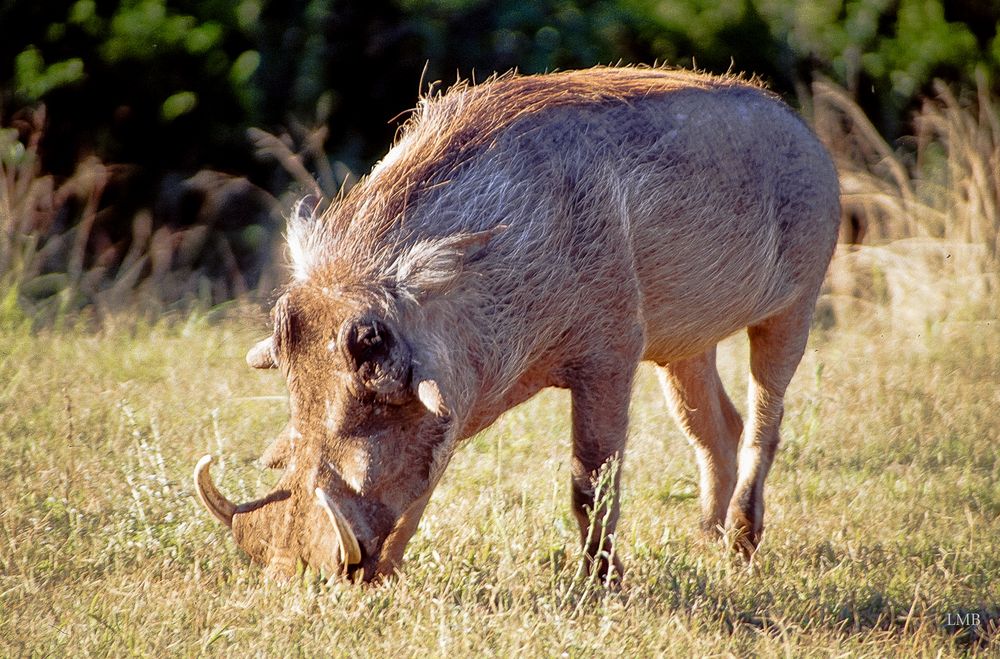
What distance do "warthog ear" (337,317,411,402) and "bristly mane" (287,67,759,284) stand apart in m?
0.20

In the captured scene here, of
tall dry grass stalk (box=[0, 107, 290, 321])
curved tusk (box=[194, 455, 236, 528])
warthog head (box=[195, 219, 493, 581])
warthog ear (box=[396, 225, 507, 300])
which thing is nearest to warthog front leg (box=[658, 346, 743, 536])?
warthog ear (box=[396, 225, 507, 300])

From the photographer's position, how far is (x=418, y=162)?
3.60 m

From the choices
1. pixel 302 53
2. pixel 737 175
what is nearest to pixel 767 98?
pixel 737 175

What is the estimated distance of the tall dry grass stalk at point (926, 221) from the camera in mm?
7586

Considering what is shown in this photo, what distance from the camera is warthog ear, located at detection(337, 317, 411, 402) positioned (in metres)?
3.10

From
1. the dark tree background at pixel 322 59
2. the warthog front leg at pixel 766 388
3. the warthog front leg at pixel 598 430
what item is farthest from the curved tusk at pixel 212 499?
the dark tree background at pixel 322 59

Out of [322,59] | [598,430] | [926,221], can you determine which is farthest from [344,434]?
[926,221]

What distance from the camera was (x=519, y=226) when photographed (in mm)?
3576

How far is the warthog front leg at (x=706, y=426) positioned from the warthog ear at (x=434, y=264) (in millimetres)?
1662

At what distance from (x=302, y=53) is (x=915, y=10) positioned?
13.6 feet

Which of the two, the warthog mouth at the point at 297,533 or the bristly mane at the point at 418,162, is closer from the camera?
the warthog mouth at the point at 297,533

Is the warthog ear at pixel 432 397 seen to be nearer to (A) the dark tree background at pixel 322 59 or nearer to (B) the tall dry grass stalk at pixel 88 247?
(B) the tall dry grass stalk at pixel 88 247

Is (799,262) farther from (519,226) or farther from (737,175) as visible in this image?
(519,226)

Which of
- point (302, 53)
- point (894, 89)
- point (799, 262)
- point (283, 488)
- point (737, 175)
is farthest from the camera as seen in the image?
point (894, 89)
